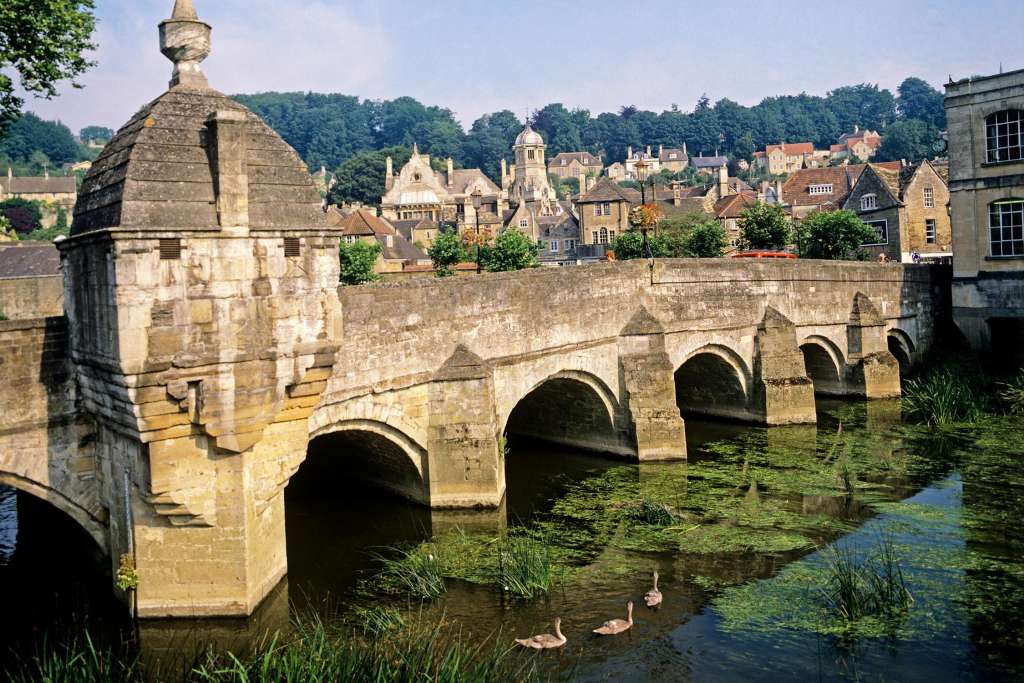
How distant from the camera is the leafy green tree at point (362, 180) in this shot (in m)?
125

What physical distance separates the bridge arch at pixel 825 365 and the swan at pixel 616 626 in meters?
17.9

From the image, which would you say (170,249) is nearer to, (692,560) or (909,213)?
(692,560)

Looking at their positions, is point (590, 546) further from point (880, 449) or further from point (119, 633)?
point (880, 449)

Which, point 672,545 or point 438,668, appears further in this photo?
point 672,545

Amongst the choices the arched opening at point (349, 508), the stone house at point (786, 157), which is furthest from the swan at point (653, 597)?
the stone house at point (786, 157)

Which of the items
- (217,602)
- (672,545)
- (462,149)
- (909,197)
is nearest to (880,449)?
(672,545)

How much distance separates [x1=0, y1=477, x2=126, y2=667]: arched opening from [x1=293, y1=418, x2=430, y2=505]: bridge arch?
434cm

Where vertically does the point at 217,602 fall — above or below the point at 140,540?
below

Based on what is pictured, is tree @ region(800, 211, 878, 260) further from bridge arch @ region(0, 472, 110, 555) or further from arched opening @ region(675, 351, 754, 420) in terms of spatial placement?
bridge arch @ region(0, 472, 110, 555)

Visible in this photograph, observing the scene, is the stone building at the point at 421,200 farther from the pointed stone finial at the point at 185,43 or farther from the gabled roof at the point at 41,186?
the pointed stone finial at the point at 185,43

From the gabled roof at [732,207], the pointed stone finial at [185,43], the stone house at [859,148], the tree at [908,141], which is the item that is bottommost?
the pointed stone finial at [185,43]

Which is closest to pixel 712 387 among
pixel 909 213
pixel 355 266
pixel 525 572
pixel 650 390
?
pixel 650 390

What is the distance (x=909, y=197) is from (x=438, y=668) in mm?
40981

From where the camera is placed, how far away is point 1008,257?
2880cm
